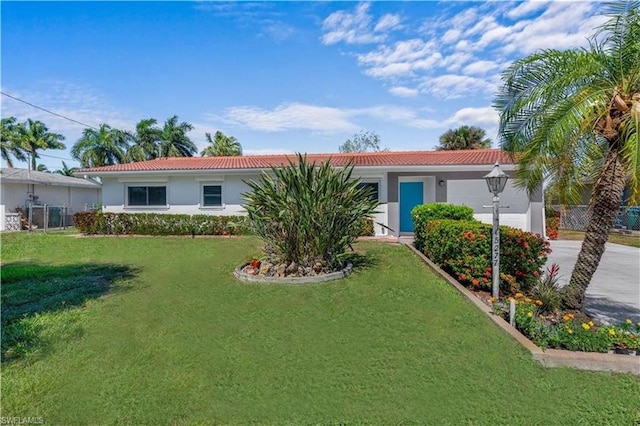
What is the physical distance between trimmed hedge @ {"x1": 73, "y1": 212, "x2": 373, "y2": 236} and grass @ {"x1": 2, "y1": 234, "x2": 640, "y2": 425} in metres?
8.27

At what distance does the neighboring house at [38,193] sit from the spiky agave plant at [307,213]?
2185cm

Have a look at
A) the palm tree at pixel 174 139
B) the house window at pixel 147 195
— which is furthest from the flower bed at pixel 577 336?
the palm tree at pixel 174 139

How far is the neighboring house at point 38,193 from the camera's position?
2139cm

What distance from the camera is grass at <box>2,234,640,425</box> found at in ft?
10.7

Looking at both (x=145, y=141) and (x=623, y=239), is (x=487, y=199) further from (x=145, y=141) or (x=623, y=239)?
(x=145, y=141)

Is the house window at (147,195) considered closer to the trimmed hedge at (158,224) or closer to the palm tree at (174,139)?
the trimmed hedge at (158,224)

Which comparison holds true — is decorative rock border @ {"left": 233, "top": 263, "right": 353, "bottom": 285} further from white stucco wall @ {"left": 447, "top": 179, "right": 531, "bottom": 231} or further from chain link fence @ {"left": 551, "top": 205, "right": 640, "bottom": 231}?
chain link fence @ {"left": 551, "top": 205, "right": 640, "bottom": 231}

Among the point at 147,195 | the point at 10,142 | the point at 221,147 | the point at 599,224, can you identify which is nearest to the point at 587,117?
the point at 599,224

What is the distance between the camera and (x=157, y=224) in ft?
52.1

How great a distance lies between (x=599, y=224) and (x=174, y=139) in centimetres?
3744

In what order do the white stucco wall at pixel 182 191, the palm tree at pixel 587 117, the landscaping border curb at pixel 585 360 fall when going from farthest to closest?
the white stucco wall at pixel 182 191, the palm tree at pixel 587 117, the landscaping border curb at pixel 585 360

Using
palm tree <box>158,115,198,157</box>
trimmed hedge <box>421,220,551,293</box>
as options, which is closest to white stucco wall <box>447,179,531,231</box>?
trimmed hedge <box>421,220,551,293</box>

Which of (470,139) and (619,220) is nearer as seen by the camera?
(619,220)

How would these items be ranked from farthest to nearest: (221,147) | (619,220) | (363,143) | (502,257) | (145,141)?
(363,143) < (221,147) < (145,141) < (619,220) < (502,257)
